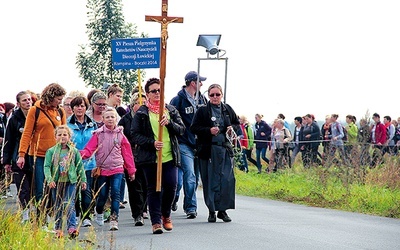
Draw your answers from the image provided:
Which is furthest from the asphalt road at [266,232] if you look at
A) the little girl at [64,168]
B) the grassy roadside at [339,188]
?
the grassy roadside at [339,188]

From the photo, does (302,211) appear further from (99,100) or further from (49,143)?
(49,143)

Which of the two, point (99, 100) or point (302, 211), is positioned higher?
point (99, 100)

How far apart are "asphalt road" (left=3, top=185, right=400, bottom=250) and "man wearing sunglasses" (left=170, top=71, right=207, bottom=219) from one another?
0.84ft

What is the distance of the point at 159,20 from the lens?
499 inches

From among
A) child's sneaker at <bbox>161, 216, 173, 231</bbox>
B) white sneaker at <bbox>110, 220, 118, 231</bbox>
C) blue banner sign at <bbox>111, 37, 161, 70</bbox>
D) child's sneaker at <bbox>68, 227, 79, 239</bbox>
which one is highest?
blue banner sign at <bbox>111, 37, 161, 70</bbox>

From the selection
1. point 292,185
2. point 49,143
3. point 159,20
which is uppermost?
point 159,20

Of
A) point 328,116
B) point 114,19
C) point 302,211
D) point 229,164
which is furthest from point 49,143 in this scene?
point 114,19

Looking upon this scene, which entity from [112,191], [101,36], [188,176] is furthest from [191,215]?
[101,36]

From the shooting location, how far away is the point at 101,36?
31.4m

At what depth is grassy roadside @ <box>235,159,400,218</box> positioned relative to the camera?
17.2 m

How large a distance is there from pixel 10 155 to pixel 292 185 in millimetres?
9243

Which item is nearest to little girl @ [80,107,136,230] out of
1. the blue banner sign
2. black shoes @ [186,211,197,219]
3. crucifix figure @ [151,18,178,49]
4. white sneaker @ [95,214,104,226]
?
white sneaker @ [95,214,104,226]

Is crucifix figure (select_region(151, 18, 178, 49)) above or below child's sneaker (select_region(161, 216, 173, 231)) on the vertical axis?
above

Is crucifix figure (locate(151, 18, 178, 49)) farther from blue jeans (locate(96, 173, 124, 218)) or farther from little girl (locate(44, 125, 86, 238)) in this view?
blue jeans (locate(96, 173, 124, 218))
